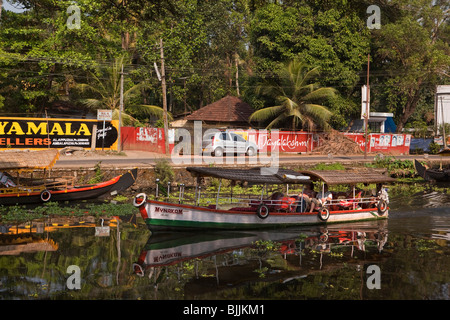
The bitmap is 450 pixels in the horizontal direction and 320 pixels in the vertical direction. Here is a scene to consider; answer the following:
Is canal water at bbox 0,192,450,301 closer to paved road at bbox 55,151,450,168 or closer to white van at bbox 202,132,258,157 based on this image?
paved road at bbox 55,151,450,168

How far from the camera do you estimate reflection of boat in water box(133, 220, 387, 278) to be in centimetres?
1420

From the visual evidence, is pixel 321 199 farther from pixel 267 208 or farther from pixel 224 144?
pixel 224 144

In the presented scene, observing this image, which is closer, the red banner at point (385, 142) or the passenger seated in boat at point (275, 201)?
the passenger seated in boat at point (275, 201)

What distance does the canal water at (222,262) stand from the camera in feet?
35.9

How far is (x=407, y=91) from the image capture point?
4531 cm

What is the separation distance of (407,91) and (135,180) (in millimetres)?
29702

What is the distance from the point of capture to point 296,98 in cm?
3956

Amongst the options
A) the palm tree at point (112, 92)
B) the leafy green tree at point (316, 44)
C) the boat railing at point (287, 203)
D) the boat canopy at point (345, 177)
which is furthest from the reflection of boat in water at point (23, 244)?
the leafy green tree at point (316, 44)

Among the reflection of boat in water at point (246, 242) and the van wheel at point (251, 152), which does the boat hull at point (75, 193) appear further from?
the van wheel at point (251, 152)

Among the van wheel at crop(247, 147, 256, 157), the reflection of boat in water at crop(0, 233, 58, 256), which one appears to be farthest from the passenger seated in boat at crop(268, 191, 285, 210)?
the van wheel at crop(247, 147, 256, 157)

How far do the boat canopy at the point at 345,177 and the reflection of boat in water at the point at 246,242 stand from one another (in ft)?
5.99
